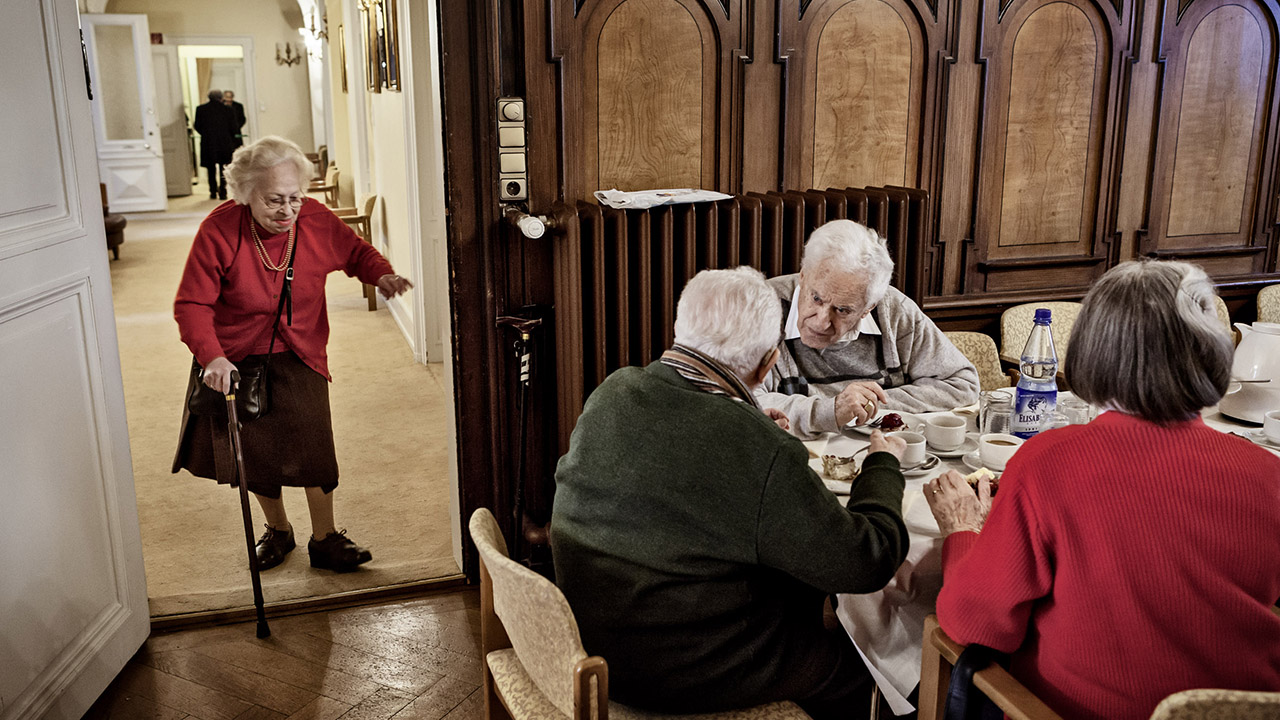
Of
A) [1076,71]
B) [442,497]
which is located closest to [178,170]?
[442,497]

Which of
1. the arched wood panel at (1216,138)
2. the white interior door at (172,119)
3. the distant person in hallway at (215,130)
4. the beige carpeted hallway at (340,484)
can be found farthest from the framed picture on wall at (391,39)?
the white interior door at (172,119)

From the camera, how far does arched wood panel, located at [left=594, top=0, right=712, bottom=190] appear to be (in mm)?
2990

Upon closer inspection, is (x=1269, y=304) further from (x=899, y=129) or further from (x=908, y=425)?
(x=908, y=425)

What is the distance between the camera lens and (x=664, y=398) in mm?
1536

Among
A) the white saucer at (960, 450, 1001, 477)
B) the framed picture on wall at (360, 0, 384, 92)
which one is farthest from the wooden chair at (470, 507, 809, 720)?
the framed picture on wall at (360, 0, 384, 92)

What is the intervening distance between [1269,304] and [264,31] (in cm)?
1305

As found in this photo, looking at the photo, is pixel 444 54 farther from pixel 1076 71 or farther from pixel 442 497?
pixel 1076 71

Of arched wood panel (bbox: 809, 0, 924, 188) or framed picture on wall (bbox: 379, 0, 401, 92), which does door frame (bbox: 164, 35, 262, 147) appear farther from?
arched wood panel (bbox: 809, 0, 924, 188)

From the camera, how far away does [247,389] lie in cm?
285

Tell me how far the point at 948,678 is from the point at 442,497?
2.59m

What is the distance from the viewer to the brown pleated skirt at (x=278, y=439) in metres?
2.96

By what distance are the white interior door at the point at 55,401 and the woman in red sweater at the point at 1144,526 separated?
2021 millimetres

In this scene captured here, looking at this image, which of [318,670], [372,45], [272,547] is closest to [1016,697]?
[318,670]

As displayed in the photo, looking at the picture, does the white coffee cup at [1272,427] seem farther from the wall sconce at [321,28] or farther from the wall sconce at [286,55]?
the wall sconce at [286,55]
